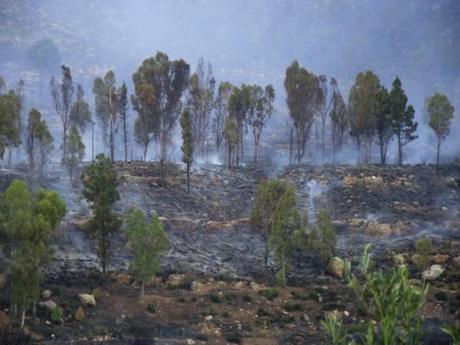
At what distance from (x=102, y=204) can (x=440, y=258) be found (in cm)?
2333

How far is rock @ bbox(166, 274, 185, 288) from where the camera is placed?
104 feet

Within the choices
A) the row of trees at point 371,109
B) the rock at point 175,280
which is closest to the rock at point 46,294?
the rock at point 175,280

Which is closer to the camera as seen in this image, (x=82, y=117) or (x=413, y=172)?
(x=413, y=172)

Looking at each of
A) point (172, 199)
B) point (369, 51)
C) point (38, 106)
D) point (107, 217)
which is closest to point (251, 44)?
point (369, 51)

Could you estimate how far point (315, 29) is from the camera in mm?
140125

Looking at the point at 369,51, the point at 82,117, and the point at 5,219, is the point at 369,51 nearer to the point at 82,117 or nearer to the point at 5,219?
the point at 82,117

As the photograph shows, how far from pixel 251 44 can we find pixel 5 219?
408 ft

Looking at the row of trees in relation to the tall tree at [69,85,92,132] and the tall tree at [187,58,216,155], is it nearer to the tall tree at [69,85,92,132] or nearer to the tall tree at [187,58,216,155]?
the tall tree at [187,58,216,155]

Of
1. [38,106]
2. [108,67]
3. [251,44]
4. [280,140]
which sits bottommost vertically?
[280,140]

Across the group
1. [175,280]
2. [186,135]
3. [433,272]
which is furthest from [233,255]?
[433,272]

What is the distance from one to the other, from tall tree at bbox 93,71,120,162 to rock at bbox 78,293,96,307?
84.6ft

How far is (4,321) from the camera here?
2281 cm

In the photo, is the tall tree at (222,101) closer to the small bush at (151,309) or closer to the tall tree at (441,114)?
the tall tree at (441,114)

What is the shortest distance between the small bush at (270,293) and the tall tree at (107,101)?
26.5m
